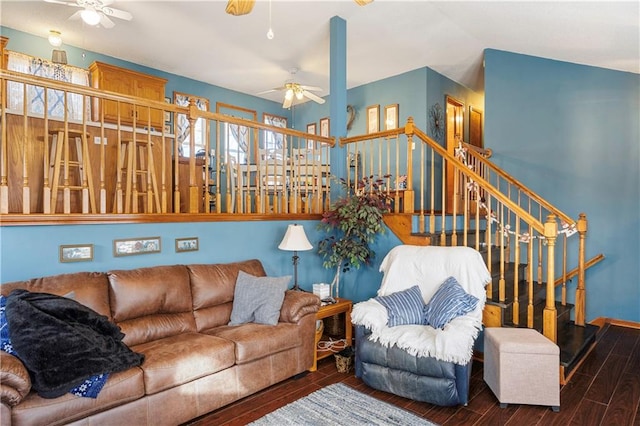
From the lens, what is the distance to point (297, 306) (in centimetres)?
305

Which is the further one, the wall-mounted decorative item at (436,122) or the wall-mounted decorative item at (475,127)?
the wall-mounted decorative item at (475,127)

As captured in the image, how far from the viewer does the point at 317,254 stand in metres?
4.28

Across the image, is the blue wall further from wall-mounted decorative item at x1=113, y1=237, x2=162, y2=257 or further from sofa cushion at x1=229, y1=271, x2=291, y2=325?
wall-mounted decorative item at x1=113, y1=237, x2=162, y2=257

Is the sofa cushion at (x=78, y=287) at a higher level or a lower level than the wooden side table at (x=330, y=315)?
higher

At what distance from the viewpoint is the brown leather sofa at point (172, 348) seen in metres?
1.88

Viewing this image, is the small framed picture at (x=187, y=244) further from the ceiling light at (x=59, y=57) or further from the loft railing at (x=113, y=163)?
the ceiling light at (x=59, y=57)

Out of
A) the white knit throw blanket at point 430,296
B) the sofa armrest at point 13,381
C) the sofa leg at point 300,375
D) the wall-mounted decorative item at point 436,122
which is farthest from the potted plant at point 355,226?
the wall-mounted decorative item at point 436,122

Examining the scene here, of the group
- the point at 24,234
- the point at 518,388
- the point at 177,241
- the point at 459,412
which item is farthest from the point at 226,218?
the point at 518,388

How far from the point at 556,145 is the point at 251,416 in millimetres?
5049

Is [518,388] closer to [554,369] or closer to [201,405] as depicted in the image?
[554,369]

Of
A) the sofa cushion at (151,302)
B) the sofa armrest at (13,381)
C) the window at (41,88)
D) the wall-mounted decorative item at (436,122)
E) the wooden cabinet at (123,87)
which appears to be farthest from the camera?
the wall-mounted decorative item at (436,122)

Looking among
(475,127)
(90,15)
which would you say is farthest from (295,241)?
(475,127)

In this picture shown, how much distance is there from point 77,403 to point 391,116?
623 centimetres

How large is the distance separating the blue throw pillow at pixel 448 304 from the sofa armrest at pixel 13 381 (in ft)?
8.52
